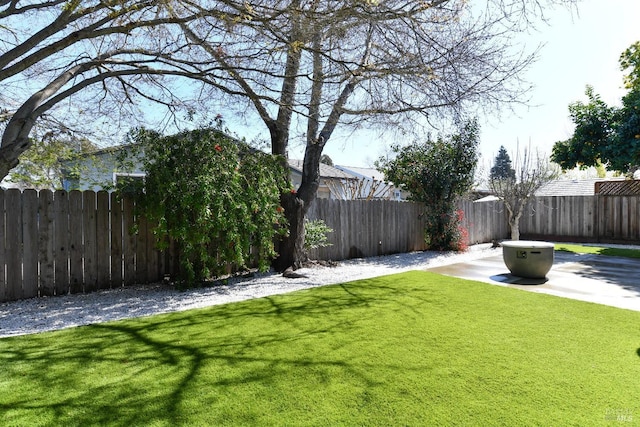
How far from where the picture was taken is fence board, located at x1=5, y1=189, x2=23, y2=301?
213 inches

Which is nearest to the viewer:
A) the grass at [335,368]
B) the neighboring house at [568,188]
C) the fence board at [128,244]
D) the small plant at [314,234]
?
the grass at [335,368]

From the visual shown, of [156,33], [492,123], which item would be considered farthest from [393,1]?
[156,33]

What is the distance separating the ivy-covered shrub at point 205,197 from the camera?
5801mm

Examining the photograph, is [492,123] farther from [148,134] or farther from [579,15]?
[148,134]

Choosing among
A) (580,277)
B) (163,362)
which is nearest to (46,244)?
(163,362)

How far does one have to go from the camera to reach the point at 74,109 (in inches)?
277

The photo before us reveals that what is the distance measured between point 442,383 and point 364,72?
4.67 m

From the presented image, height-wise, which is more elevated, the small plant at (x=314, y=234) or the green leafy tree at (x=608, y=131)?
the green leafy tree at (x=608, y=131)

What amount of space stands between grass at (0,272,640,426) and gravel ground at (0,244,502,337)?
1.56 feet

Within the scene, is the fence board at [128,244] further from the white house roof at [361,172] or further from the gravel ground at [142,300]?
the white house roof at [361,172]

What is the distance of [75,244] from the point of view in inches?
231

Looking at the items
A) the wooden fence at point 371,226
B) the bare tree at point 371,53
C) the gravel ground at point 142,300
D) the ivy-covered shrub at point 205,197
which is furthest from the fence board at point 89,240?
the wooden fence at point 371,226

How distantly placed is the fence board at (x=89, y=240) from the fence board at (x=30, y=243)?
62cm

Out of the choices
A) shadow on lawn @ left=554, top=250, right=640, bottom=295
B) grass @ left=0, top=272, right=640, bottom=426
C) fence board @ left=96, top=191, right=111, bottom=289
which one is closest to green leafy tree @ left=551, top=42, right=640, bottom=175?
shadow on lawn @ left=554, top=250, right=640, bottom=295
